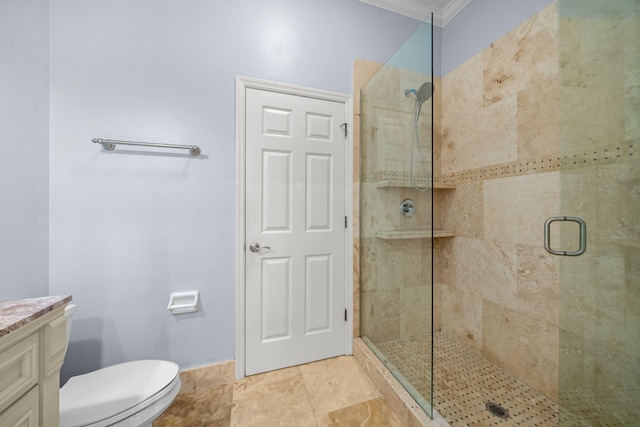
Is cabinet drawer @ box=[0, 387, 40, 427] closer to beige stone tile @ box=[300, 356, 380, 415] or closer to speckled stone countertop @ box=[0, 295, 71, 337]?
speckled stone countertop @ box=[0, 295, 71, 337]

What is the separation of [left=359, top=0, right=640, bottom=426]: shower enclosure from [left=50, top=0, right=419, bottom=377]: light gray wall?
3.24ft

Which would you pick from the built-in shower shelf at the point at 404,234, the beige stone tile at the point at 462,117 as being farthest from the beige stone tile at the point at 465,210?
the built-in shower shelf at the point at 404,234

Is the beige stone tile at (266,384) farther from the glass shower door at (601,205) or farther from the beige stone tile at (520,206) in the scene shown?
the beige stone tile at (520,206)

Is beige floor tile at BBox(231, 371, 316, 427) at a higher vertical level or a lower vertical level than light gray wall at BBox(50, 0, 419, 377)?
lower

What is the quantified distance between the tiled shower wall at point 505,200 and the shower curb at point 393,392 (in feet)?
2.67

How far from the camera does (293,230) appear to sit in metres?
1.65

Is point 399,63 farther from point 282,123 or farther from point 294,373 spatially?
point 294,373

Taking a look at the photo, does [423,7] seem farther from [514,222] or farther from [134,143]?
[134,143]

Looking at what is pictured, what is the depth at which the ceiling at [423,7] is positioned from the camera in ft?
6.07

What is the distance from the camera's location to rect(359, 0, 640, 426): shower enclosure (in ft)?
2.96

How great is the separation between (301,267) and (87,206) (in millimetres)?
1318

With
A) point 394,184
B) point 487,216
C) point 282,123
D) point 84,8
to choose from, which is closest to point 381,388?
point 394,184

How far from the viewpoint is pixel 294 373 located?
1580mm

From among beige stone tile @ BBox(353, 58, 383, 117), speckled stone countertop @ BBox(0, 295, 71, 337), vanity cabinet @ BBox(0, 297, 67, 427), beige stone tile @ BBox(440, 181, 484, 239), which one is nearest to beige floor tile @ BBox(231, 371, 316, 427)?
vanity cabinet @ BBox(0, 297, 67, 427)
